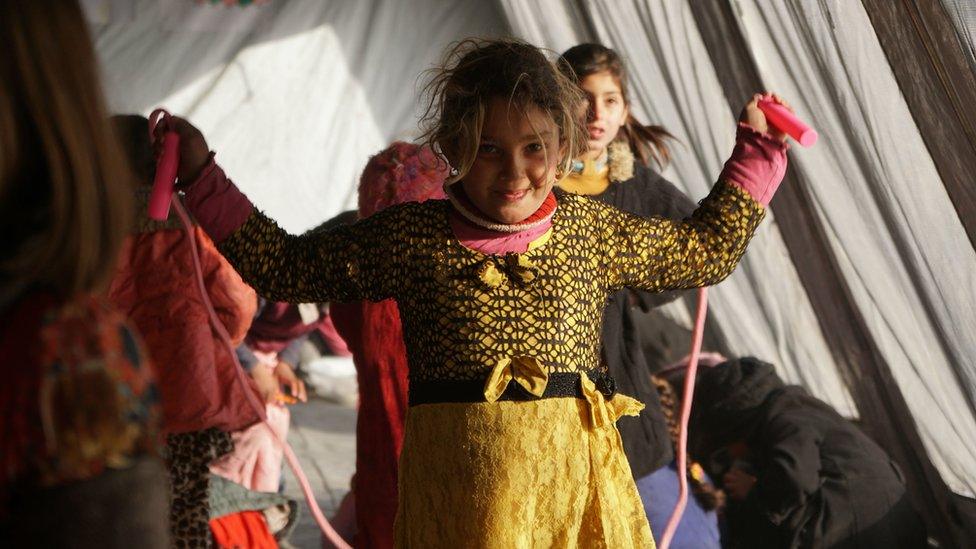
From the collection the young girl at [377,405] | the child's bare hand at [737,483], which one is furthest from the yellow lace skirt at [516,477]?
the child's bare hand at [737,483]

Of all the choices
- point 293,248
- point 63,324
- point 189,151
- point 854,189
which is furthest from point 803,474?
point 63,324

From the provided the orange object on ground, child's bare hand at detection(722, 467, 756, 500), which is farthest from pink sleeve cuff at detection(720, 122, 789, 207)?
child's bare hand at detection(722, 467, 756, 500)

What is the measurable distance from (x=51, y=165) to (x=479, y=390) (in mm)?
925

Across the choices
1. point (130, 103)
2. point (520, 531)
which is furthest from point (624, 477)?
point (130, 103)

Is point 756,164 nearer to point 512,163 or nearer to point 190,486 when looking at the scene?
point 512,163

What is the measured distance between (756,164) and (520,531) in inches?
28.1

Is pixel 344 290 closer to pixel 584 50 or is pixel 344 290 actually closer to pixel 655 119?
pixel 584 50

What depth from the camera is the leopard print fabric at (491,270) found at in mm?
1887

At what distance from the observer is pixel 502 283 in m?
1.89

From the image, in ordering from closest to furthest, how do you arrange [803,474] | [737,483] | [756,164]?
[756,164] → [803,474] → [737,483]

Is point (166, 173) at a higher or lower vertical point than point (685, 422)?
higher

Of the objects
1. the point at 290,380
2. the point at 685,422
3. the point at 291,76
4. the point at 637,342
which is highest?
the point at 291,76

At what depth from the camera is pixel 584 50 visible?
9.69ft

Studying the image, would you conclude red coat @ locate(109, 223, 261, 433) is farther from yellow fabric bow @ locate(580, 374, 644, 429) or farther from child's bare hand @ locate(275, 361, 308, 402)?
yellow fabric bow @ locate(580, 374, 644, 429)
